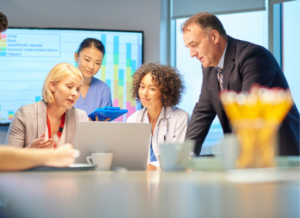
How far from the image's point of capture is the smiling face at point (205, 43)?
2.37 metres

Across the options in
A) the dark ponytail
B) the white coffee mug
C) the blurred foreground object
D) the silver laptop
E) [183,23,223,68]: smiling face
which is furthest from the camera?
the dark ponytail

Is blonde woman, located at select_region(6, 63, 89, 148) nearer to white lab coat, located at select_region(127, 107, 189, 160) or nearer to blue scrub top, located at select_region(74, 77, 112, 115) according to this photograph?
white lab coat, located at select_region(127, 107, 189, 160)

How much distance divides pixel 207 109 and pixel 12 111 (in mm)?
2415

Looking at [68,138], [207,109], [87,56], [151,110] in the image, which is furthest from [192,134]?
[87,56]

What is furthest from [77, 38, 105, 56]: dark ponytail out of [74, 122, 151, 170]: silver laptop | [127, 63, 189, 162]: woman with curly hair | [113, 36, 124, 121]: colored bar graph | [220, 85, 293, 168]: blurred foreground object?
[220, 85, 293, 168]: blurred foreground object

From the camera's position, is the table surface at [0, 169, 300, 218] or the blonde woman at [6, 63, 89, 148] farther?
the blonde woman at [6, 63, 89, 148]

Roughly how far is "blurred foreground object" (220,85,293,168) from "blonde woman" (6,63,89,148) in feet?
6.03

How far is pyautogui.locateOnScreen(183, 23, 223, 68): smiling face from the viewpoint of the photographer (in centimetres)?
237

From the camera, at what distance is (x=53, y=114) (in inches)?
96.3

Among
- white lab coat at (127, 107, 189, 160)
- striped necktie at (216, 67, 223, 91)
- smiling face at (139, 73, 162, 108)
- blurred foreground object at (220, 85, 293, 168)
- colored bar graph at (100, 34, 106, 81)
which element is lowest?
white lab coat at (127, 107, 189, 160)

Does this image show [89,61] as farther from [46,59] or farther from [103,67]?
[46,59]

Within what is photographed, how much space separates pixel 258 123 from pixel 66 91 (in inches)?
78.8

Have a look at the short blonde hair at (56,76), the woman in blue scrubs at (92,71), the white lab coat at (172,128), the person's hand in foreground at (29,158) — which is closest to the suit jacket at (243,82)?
the white lab coat at (172,128)

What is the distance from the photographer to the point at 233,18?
13.0ft
